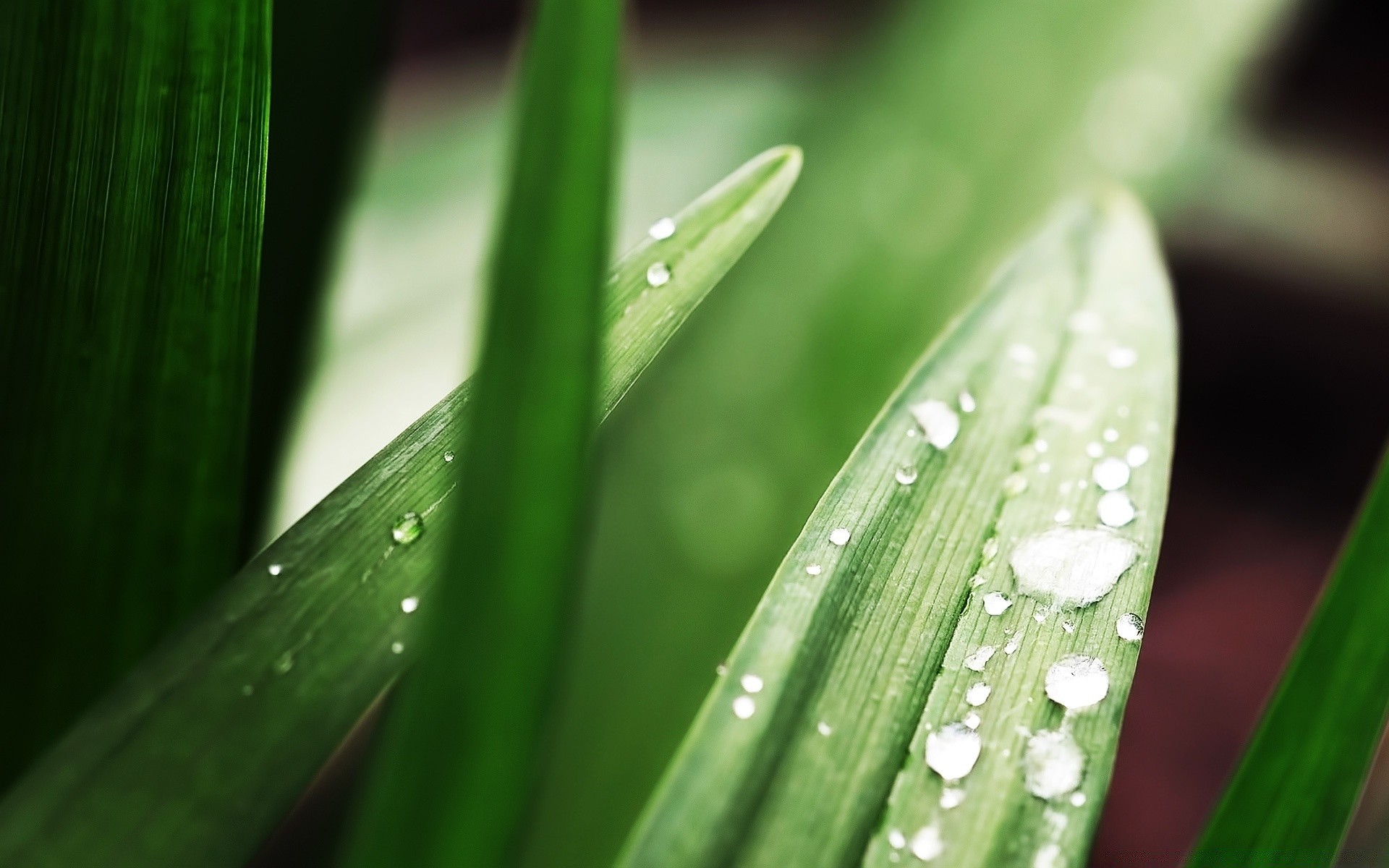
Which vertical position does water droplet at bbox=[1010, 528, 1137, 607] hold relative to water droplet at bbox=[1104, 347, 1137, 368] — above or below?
below

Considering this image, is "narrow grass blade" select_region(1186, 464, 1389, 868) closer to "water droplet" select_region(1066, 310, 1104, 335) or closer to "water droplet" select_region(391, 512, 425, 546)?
"water droplet" select_region(1066, 310, 1104, 335)

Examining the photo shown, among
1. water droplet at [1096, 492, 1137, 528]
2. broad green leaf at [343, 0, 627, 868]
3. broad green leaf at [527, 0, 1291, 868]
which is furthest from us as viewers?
broad green leaf at [527, 0, 1291, 868]

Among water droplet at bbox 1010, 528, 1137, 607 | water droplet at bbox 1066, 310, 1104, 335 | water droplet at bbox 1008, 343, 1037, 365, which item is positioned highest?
water droplet at bbox 1066, 310, 1104, 335

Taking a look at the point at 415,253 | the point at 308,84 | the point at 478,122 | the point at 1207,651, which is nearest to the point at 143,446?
the point at 308,84

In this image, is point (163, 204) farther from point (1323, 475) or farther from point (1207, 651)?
point (1323, 475)

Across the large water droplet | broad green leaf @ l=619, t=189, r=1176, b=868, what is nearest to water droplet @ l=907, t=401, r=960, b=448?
broad green leaf @ l=619, t=189, r=1176, b=868

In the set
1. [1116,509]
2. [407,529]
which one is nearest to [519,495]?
[407,529]

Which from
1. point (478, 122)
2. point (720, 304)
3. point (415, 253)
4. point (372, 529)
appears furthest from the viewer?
point (478, 122)

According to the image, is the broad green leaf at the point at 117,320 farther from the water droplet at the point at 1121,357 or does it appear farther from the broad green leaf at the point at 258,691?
the water droplet at the point at 1121,357
